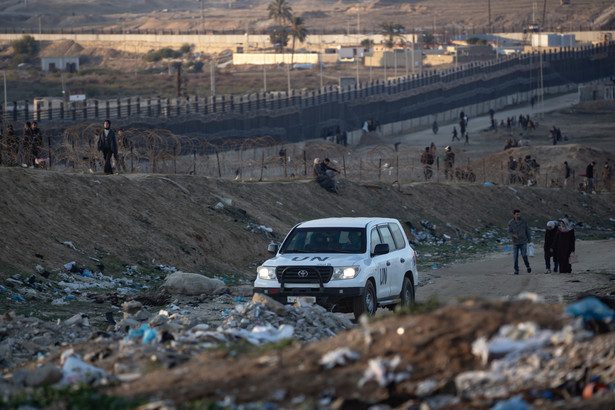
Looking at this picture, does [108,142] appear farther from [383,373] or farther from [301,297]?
[383,373]

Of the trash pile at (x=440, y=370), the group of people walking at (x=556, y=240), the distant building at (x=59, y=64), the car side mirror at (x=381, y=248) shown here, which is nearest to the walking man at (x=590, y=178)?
the group of people walking at (x=556, y=240)

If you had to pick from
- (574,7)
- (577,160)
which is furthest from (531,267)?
(574,7)

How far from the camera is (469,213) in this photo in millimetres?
32875

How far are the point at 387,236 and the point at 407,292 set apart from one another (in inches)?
38.8

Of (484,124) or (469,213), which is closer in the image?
(469,213)

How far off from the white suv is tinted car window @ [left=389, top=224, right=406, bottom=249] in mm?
28

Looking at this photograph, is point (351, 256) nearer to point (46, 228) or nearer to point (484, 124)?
point (46, 228)

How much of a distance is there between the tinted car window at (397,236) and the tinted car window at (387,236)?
0.29ft

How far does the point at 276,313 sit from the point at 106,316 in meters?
3.50

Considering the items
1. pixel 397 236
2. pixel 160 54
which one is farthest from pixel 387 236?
pixel 160 54

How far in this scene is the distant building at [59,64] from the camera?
121m

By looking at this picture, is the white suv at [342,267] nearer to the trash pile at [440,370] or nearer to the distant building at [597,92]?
the trash pile at [440,370]

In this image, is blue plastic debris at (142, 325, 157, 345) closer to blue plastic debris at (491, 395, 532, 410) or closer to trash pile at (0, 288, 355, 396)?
trash pile at (0, 288, 355, 396)

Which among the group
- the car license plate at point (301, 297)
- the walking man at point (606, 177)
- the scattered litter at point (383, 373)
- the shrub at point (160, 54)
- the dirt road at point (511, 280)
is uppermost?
the shrub at point (160, 54)
